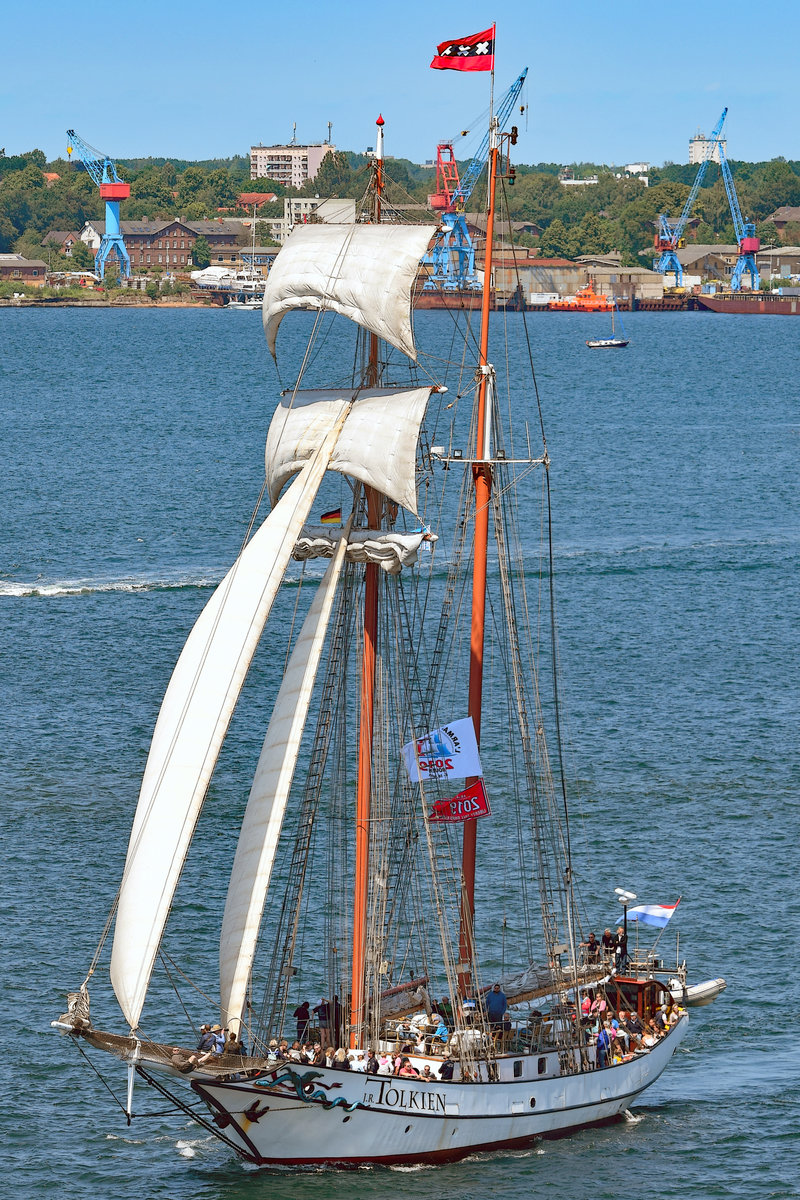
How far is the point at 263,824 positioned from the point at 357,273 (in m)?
12.9

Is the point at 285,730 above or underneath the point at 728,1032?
above

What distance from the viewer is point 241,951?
38219 mm

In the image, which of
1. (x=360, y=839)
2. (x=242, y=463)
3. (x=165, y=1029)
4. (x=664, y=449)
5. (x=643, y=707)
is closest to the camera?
(x=360, y=839)

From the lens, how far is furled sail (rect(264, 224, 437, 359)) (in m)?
42.2

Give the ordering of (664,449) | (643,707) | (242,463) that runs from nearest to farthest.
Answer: (643,707)
(242,463)
(664,449)

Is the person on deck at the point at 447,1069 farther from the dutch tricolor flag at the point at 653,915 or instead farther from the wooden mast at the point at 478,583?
the dutch tricolor flag at the point at 653,915

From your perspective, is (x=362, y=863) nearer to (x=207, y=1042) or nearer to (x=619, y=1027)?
(x=207, y=1042)

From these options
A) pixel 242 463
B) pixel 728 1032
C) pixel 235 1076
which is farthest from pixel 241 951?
pixel 242 463

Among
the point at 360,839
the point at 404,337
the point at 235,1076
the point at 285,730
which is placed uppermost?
the point at 404,337

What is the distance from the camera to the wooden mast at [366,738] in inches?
1607

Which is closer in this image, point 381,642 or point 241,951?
point 241,951

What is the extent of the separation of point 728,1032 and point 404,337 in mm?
20829

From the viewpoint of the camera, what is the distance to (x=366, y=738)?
42188mm

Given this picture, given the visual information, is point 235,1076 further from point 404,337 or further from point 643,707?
point 643,707
